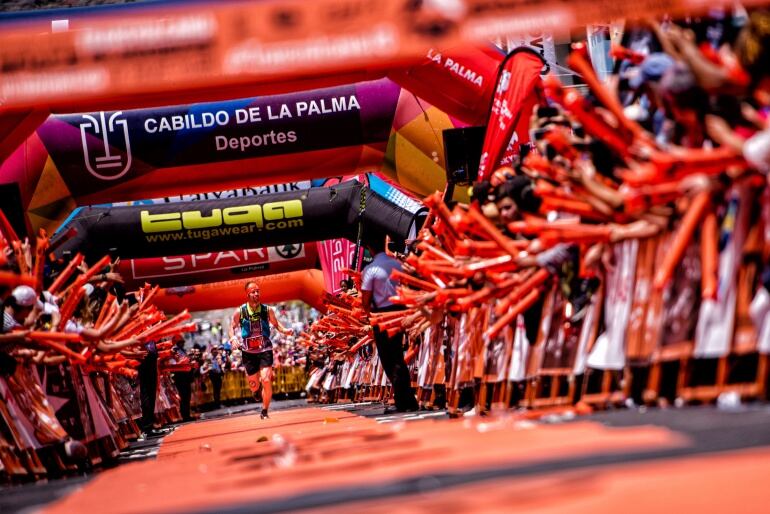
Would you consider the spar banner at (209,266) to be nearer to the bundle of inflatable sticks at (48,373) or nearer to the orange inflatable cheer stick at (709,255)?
the bundle of inflatable sticks at (48,373)

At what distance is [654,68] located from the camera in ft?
18.8

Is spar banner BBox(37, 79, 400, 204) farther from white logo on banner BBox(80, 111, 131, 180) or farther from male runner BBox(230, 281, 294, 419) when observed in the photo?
male runner BBox(230, 281, 294, 419)

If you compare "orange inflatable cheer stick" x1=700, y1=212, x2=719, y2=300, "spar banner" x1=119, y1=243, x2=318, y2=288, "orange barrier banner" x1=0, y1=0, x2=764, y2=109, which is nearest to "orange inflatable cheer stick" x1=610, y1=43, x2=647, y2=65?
"orange barrier banner" x1=0, y1=0, x2=764, y2=109

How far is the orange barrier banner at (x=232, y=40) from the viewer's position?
19.6 ft

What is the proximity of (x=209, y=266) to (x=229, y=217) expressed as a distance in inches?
210

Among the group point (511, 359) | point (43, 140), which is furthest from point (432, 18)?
point (43, 140)

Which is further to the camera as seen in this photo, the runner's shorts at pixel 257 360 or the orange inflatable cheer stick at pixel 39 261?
the runner's shorts at pixel 257 360

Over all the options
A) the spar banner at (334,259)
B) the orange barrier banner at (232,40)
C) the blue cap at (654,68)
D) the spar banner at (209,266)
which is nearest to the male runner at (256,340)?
the spar banner at (209,266)

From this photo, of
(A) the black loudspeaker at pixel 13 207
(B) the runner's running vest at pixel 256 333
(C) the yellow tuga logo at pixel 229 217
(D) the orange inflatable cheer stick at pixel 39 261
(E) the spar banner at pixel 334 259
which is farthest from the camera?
(E) the spar banner at pixel 334 259

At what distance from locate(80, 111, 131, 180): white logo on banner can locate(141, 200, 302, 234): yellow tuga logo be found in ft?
12.1

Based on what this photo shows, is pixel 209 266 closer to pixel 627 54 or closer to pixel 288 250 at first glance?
pixel 288 250

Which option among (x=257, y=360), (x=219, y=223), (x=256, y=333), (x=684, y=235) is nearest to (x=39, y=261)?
(x=684, y=235)

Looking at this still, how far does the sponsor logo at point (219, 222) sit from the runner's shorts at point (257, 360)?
378cm

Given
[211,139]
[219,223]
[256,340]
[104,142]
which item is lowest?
[256,340]
